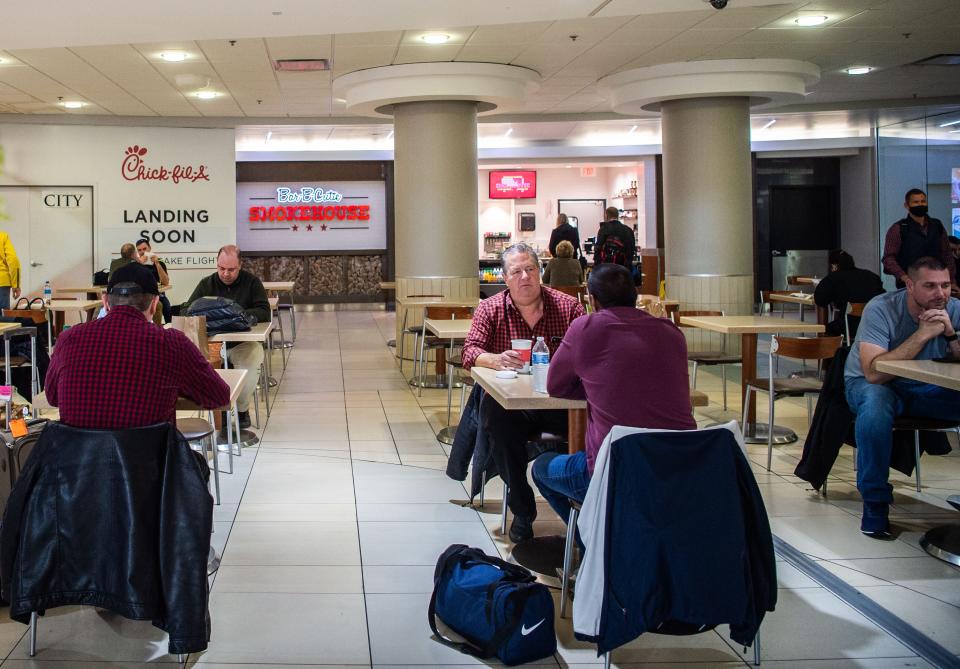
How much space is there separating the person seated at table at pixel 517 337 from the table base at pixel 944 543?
5.64ft

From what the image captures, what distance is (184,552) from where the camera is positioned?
10.1 ft

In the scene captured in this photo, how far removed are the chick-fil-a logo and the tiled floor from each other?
7872 mm

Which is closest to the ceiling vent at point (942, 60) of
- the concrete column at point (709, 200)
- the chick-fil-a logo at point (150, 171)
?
the concrete column at point (709, 200)

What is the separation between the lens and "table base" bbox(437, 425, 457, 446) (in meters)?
6.96

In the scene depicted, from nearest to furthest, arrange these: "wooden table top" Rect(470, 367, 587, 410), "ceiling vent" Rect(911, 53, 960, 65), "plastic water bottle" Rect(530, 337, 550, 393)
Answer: "wooden table top" Rect(470, 367, 587, 410), "plastic water bottle" Rect(530, 337, 550, 393), "ceiling vent" Rect(911, 53, 960, 65)

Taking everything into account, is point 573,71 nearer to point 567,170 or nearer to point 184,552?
point 184,552

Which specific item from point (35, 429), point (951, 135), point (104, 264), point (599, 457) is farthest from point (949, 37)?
point (104, 264)

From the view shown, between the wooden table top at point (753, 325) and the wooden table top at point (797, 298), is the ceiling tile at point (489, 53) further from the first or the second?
the wooden table top at point (797, 298)

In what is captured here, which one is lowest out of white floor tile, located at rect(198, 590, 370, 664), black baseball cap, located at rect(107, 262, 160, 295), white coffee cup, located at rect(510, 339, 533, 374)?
white floor tile, located at rect(198, 590, 370, 664)

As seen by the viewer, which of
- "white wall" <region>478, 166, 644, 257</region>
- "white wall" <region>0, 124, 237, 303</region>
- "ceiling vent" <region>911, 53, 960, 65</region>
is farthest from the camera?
"white wall" <region>478, 166, 644, 257</region>

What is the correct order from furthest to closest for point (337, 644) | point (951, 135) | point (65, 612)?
1. point (951, 135)
2. point (65, 612)
3. point (337, 644)

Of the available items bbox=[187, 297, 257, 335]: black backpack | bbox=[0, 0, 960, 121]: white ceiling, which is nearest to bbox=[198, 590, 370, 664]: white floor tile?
bbox=[187, 297, 257, 335]: black backpack

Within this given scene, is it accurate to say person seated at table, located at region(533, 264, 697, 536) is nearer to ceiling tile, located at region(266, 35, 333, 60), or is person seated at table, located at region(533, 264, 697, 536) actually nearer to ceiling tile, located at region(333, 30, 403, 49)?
ceiling tile, located at region(333, 30, 403, 49)

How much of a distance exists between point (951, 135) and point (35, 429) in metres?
11.8
